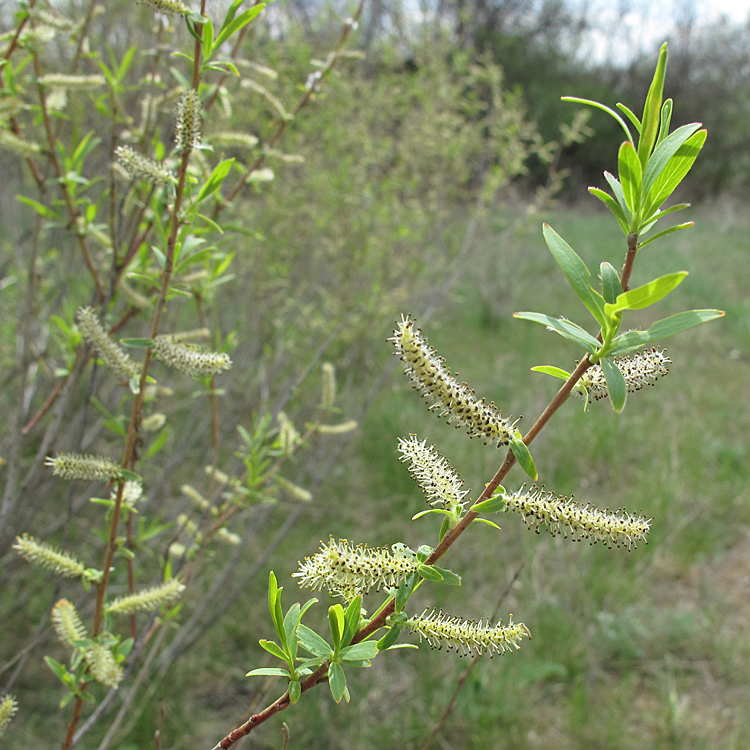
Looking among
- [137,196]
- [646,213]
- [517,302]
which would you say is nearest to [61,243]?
[137,196]

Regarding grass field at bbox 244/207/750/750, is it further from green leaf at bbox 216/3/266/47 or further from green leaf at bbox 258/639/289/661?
green leaf at bbox 216/3/266/47

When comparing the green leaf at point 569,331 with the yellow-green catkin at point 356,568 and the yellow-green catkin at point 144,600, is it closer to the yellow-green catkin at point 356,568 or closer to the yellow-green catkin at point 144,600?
the yellow-green catkin at point 356,568

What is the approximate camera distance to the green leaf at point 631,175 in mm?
552

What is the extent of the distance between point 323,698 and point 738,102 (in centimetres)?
1830

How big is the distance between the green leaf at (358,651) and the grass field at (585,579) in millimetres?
811

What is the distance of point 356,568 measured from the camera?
0.57 metres

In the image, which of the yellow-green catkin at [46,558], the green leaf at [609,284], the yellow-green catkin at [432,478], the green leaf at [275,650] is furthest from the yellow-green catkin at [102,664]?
the green leaf at [609,284]

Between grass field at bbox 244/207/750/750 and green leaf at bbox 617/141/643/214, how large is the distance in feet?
3.18

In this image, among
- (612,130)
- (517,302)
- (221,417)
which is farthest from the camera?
(612,130)

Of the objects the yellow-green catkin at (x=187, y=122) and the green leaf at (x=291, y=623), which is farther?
the yellow-green catkin at (x=187, y=122)

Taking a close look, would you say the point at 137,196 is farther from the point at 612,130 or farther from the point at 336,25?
the point at 612,130

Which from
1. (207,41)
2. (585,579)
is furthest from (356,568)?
(585,579)

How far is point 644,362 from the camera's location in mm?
626

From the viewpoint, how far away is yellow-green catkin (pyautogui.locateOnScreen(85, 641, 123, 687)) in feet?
3.02
